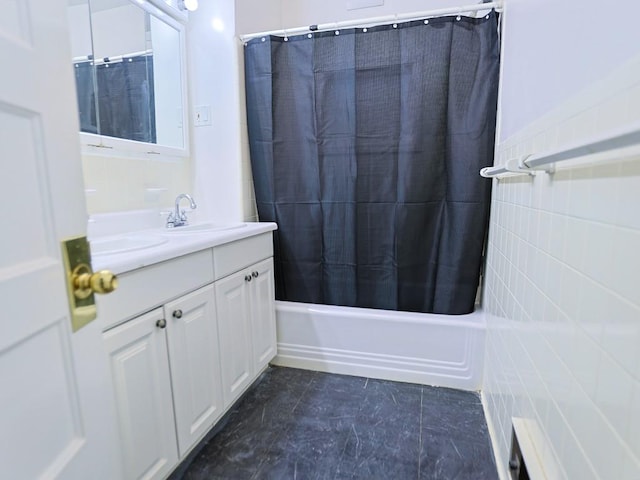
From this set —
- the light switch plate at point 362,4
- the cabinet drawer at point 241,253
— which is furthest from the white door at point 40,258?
the light switch plate at point 362,4

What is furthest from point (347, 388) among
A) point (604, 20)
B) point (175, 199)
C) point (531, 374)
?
point (604, 20)

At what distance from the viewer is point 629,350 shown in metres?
0.53

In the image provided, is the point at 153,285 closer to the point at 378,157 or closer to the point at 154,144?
the point at 154,144

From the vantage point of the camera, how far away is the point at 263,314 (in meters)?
1.87

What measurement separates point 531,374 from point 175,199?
1.74 m

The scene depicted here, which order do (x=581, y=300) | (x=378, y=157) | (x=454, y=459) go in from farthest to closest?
(x=378, y=157) < (x=454, y=459) < (x=581, y=300)

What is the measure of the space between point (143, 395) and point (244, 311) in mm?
636

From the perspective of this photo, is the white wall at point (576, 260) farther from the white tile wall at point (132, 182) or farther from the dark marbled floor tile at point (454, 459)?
the white tile wall at point (132, 182)

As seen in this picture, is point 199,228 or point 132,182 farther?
point 199,228

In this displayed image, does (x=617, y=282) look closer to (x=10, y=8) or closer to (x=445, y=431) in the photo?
(x=10, y=8)

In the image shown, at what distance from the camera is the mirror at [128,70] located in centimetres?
148

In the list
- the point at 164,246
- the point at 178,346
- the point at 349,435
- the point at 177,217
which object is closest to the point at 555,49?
the point at 164,246

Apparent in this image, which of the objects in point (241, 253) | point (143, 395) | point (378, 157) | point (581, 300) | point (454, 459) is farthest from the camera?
point (378, 157)

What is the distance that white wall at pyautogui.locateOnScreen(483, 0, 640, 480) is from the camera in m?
0.55
